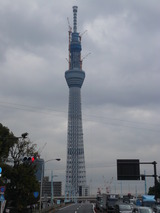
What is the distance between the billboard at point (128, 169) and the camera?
38.9 metres

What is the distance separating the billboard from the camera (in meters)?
38.9

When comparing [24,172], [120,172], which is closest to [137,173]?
[120,172]

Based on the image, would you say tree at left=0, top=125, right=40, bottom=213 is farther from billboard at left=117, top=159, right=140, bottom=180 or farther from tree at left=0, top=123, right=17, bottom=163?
billboard at left=117, top=159, right=140, bottom=180

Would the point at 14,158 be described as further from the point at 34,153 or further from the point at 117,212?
the point at 117,212

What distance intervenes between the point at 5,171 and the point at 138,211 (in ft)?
69.4

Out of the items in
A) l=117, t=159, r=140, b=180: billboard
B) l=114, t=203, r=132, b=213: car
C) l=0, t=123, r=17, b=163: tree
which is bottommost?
l=114, t=203, r=132, b=213: car

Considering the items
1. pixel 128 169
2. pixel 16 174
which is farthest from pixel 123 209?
pixel 16 174

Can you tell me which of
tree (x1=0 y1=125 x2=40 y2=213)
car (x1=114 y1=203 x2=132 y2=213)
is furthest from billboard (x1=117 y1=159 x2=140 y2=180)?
tree (x1=0 y1=125 x2=40 y2=213)

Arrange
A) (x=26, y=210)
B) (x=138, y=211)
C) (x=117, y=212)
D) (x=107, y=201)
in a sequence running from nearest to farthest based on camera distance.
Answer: (x=138, y=211), (x=117, y=212), (x=26, y=210), (x=107, y=201)

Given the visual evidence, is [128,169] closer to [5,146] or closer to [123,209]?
[123,209]

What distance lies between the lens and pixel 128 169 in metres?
38.9

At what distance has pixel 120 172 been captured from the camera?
38.9 m

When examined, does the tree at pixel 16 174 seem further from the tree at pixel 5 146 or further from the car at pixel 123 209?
the car at pixel 123 209

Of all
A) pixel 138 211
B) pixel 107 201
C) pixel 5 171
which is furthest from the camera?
pixel 107 201
